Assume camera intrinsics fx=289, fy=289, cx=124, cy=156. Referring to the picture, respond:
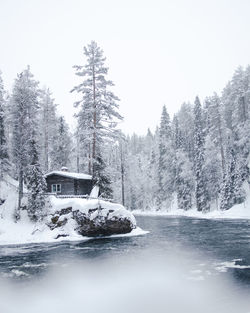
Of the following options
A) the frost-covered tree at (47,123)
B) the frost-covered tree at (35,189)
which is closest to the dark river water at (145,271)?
the frost-covered tree at (35,189)

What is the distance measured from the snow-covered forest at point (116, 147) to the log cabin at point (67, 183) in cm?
245

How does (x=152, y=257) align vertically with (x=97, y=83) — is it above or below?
below

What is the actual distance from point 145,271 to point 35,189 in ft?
54.3

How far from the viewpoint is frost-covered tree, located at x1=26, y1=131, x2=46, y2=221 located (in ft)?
87.1

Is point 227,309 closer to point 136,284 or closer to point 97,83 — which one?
point 136,284

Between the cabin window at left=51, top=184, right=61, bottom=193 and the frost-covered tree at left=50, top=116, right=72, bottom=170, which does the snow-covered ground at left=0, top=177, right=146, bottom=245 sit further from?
the frost-covered tree at left=50, top=116, right=72, bottom=170

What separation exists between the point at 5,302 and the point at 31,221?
700 inches

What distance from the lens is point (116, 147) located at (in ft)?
171

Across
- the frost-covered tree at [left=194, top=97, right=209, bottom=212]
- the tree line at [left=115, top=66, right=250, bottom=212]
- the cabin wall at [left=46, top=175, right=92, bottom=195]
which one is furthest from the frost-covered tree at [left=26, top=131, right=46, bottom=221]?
the frost-covered tree at [left=194, top=97, right=209, bottom=212]

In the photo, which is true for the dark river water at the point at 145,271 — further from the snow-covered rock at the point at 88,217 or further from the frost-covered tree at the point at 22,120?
the frost-covered tree at the point at 22,120

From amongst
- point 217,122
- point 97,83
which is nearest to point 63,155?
point 97,83

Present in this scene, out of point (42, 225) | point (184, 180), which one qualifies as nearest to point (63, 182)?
point (42, 225)

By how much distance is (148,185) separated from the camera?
238 feet

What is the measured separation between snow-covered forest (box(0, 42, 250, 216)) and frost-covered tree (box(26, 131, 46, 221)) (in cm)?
9
